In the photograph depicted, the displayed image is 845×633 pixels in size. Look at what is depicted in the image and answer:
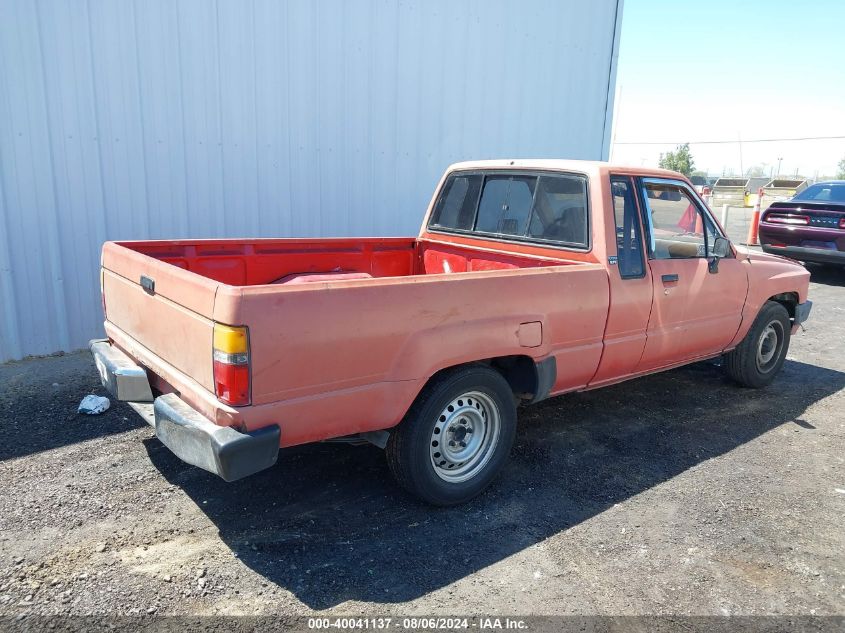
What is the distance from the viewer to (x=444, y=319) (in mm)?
3221

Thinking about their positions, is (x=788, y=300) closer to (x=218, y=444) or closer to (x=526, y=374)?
(x=526, y=374)

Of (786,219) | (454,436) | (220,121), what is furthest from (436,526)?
(786,219)

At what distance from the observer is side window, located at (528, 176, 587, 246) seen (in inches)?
164

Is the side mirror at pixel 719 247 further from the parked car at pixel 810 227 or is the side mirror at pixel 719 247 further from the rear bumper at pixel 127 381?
the parked car at pixel 810 227

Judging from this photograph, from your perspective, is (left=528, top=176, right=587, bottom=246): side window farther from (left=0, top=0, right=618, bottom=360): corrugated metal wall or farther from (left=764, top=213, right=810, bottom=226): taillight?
(left=764, top=213, right=810, bottom=226): taillight

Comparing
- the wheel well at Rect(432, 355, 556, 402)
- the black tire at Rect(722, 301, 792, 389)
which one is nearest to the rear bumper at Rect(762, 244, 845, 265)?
the black tire at Rect(722, 301, 792, 389)

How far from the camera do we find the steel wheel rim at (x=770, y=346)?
18.7 feet

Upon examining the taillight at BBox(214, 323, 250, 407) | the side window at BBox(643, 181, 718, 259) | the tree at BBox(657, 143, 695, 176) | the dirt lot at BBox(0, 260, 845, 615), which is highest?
the tree at BBox(657, 143, 695, 176)

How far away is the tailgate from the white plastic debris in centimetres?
101

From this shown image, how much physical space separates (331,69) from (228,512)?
530 cm

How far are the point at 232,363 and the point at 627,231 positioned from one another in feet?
9.17

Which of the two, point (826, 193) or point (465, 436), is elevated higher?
point (826, 193)

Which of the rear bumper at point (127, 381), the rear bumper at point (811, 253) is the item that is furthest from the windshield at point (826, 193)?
the rear bumper at point (127, 381)

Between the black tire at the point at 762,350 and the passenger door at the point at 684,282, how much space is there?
17.6 inches
